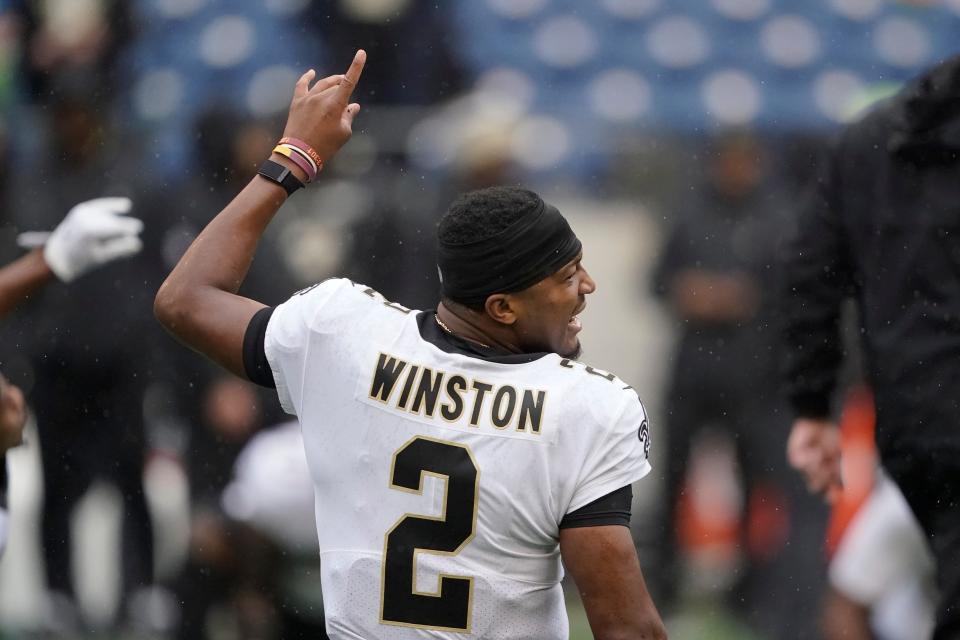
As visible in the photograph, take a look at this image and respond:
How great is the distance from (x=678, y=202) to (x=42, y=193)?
2.48 m

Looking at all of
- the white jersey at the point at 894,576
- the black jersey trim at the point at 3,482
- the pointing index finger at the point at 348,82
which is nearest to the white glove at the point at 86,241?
the black jersey trim at the point at 3,482

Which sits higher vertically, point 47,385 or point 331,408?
point 331,408

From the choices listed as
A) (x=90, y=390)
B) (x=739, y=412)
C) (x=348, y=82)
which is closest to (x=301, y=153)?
(x=348, y=82)

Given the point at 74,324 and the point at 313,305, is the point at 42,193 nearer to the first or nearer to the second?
the point at 74,324

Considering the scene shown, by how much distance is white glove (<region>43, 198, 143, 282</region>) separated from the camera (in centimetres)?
369

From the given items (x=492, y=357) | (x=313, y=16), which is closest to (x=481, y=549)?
(x=492, y=357)

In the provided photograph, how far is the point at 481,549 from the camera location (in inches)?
83.4

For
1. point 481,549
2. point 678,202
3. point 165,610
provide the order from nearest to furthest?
point 481,549
point 165,610
point 678,202

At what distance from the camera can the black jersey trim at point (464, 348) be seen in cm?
217

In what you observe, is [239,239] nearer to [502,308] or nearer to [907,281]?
[502,308]

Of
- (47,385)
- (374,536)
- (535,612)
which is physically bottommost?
(47,385)

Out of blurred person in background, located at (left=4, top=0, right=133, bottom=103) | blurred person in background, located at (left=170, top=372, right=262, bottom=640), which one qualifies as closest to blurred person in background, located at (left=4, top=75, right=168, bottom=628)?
blurred person in background, located at (left=170, top=372, right=262, bottom=640)

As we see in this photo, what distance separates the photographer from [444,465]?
211 centimetres

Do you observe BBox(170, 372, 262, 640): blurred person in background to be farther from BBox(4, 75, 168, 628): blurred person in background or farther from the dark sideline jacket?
the dark sideline jacket
